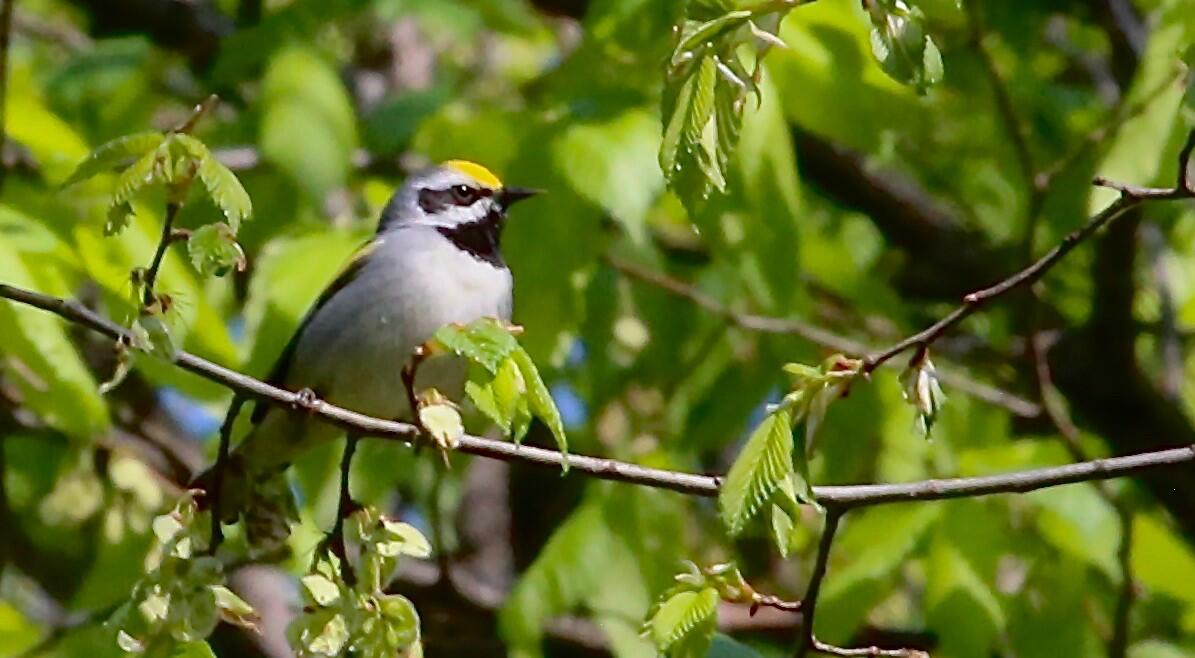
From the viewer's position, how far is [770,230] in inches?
134

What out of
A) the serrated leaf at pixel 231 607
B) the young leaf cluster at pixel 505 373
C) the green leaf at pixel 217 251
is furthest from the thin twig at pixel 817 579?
the green leaf at pixel 217 251

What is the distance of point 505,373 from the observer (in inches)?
83.0

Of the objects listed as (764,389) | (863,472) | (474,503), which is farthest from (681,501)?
(474,503)

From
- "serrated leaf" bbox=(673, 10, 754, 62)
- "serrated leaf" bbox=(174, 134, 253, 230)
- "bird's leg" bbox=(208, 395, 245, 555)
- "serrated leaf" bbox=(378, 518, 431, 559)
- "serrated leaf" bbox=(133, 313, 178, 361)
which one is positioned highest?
"serrated leaf" bbox=(673, 10, 754, 62)

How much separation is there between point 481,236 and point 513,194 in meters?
0.46

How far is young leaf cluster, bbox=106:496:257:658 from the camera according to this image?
6.92ft

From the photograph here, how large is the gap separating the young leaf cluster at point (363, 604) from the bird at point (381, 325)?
1.40 m

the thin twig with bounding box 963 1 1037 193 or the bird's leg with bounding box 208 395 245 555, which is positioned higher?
the bird's leg with bounding box 208 395 245 555

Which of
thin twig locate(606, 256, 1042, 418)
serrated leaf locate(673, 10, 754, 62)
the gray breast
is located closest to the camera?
serrated leaf locate(673, 10, 754, 62)

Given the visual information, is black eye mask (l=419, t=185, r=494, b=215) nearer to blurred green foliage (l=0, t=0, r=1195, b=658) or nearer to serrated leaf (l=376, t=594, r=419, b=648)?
blurred green foliage (l=0, t=0, r=1195, b=658)

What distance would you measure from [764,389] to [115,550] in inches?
64.5

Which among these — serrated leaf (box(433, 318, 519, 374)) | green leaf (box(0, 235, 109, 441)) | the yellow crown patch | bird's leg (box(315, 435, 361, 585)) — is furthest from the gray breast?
serrated leaf (box(433, 318, 519, 374))

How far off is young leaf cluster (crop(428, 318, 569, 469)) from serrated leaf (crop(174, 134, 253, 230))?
27cm

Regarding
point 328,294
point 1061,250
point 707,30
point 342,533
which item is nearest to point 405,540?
point 342,533
